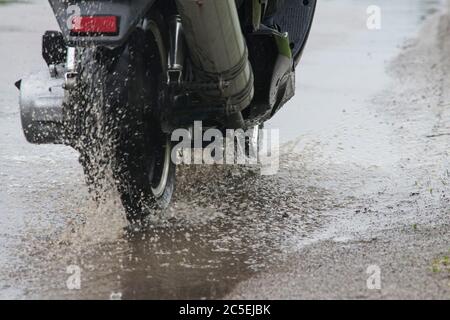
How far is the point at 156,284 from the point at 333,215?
1.62m

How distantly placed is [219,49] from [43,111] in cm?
86

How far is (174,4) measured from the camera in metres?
4.89

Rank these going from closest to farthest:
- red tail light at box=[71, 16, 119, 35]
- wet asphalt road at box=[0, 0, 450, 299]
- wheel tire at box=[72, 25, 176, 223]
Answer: red tail light at box=[71, 16, 119, 35] → wet asphalt road at box=[0, 0, 450, 299] → wheel tire at box=[72, 25, 176, 223]

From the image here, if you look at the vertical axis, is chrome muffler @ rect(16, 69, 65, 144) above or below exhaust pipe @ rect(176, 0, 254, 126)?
below

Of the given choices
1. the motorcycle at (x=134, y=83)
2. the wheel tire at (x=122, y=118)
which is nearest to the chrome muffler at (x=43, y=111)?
the motorcycle at (x=134, y=83)

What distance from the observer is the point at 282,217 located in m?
5.71

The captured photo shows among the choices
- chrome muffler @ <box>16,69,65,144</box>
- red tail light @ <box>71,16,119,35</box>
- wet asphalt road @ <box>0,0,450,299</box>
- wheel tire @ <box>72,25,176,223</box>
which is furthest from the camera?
chrome muffler @ <box>16,69,65,144</box>

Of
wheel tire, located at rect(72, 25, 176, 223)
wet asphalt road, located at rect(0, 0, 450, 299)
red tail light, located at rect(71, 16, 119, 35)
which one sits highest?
red tail light, located at rect(71, 16, 119, 35)

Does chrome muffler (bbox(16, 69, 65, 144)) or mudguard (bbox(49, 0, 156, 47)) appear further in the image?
chrome muffler (bbox(16, 69, 65, 144))

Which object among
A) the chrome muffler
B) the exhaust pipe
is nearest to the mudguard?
the exhaust pipe

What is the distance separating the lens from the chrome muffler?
190 inches

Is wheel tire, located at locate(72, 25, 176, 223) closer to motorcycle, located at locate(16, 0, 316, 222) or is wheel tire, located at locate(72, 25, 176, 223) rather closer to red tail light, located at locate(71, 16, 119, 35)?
motorcycle, located at locate(16, 0, 316, 222)

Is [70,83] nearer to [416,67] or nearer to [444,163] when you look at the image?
[444,163]

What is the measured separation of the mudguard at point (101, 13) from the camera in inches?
170
